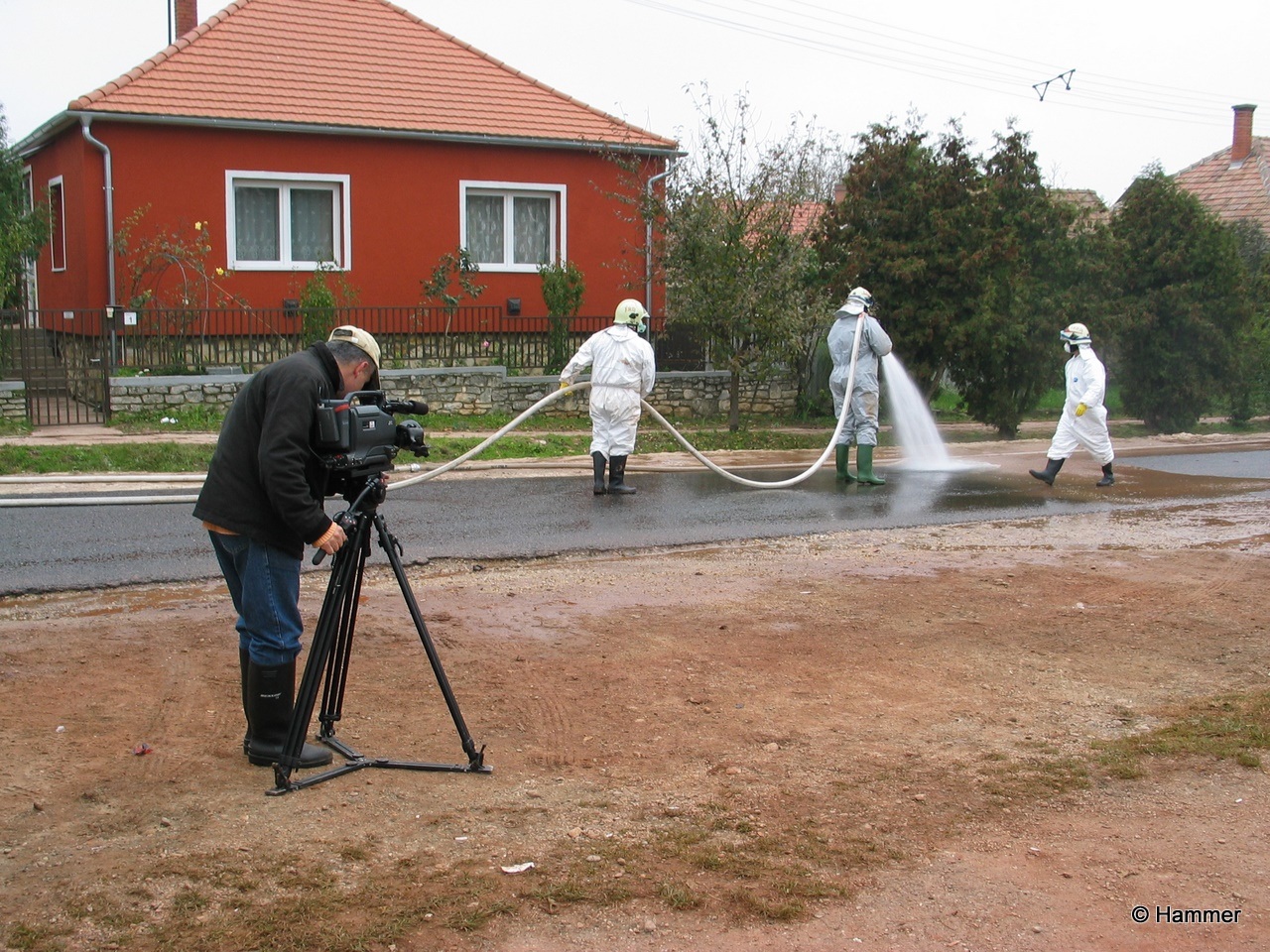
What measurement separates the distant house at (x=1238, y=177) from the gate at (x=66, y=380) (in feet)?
95.9

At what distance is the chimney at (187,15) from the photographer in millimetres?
24359

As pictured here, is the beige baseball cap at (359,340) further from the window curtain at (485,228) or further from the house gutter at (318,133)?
the window curtain at (485,228)

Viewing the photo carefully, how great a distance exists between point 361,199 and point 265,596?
1732 cm

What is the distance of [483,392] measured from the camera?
19078 mm

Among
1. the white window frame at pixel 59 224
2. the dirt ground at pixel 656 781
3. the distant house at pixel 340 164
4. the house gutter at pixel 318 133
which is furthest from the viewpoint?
the white window frame at pixel 59 224

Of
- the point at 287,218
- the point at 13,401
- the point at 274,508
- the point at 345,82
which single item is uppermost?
the point at 345,82

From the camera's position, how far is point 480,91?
891 inches

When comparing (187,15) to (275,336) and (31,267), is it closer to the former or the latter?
(31,267)

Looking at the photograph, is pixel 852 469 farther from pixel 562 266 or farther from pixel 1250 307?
pixel 1250 307

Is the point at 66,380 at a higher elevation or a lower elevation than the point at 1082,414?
higher

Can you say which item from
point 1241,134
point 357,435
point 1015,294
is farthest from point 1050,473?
point 1241,134

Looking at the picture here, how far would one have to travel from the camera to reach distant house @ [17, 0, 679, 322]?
1947 centimetres

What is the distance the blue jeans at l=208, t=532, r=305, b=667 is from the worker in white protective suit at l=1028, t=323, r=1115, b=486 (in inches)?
426

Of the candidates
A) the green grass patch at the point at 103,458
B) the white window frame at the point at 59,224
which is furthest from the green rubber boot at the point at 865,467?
the white window frame at the point at 59,224
